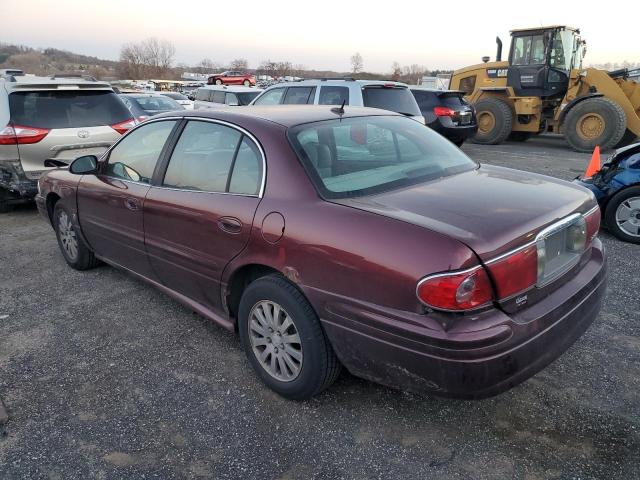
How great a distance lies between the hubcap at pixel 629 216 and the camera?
5402 mm

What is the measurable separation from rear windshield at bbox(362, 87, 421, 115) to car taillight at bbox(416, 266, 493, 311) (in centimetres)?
662

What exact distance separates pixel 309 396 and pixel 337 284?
0.75 metres

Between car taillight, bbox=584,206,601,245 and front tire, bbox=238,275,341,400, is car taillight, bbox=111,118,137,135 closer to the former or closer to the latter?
front tire, bbox=238,275,341,400

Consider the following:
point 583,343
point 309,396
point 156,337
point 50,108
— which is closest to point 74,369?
point 156,337

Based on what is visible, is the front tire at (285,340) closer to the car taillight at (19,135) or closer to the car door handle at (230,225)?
the car door handle at (230,225)

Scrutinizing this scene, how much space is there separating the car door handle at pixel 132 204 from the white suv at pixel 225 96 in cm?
925

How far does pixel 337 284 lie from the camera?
7.76ft

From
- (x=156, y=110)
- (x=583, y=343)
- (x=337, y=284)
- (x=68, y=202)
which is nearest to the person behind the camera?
(x=337, y=284)

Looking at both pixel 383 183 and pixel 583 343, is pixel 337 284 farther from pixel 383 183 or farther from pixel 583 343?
pixel 583 343

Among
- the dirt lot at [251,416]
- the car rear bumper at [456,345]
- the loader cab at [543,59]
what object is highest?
the loader cab at [543,59]

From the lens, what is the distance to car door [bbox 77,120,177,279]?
3658 millimetres

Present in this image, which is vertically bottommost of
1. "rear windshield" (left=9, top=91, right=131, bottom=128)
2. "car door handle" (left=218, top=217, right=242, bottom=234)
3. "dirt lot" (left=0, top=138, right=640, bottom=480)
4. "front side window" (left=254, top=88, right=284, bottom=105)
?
"dirt lot" (left=0, top=138, right=640, bottom=480)

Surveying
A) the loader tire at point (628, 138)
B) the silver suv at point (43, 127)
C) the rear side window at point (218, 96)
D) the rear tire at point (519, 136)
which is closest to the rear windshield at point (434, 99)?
the loader tire at point (628, 138)

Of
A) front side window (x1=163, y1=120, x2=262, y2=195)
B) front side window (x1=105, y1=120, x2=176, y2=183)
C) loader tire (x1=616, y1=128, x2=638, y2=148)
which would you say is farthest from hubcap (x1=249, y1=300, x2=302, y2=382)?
loader tire (x1=616, y1=128, x2=638, y2=148)
